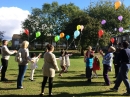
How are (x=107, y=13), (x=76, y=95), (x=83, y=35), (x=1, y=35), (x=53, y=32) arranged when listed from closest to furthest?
(x=76, y=95), (x=83, y=35), (x=107, y=13), (x=1, y=35), (x=53, y=32)

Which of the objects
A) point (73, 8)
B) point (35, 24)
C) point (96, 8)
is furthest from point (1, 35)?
point (96, 8)

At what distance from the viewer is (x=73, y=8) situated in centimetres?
7138

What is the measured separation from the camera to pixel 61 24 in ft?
238

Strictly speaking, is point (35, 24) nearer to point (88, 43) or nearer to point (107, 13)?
point (107, 13)

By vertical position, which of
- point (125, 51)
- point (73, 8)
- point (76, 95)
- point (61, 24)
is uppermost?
point (73, 8)

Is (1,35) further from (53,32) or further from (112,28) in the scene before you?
(112,28)

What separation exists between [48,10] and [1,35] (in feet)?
62.1

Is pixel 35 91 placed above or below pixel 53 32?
below

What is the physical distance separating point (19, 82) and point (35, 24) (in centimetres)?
6764

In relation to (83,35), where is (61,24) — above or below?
above

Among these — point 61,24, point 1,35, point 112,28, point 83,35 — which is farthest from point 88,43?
point 1,35

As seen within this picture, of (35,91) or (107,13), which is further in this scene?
(107,13)

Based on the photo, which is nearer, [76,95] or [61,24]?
[76,95]

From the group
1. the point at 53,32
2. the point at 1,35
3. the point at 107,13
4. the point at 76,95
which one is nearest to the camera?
the point at 76,95
